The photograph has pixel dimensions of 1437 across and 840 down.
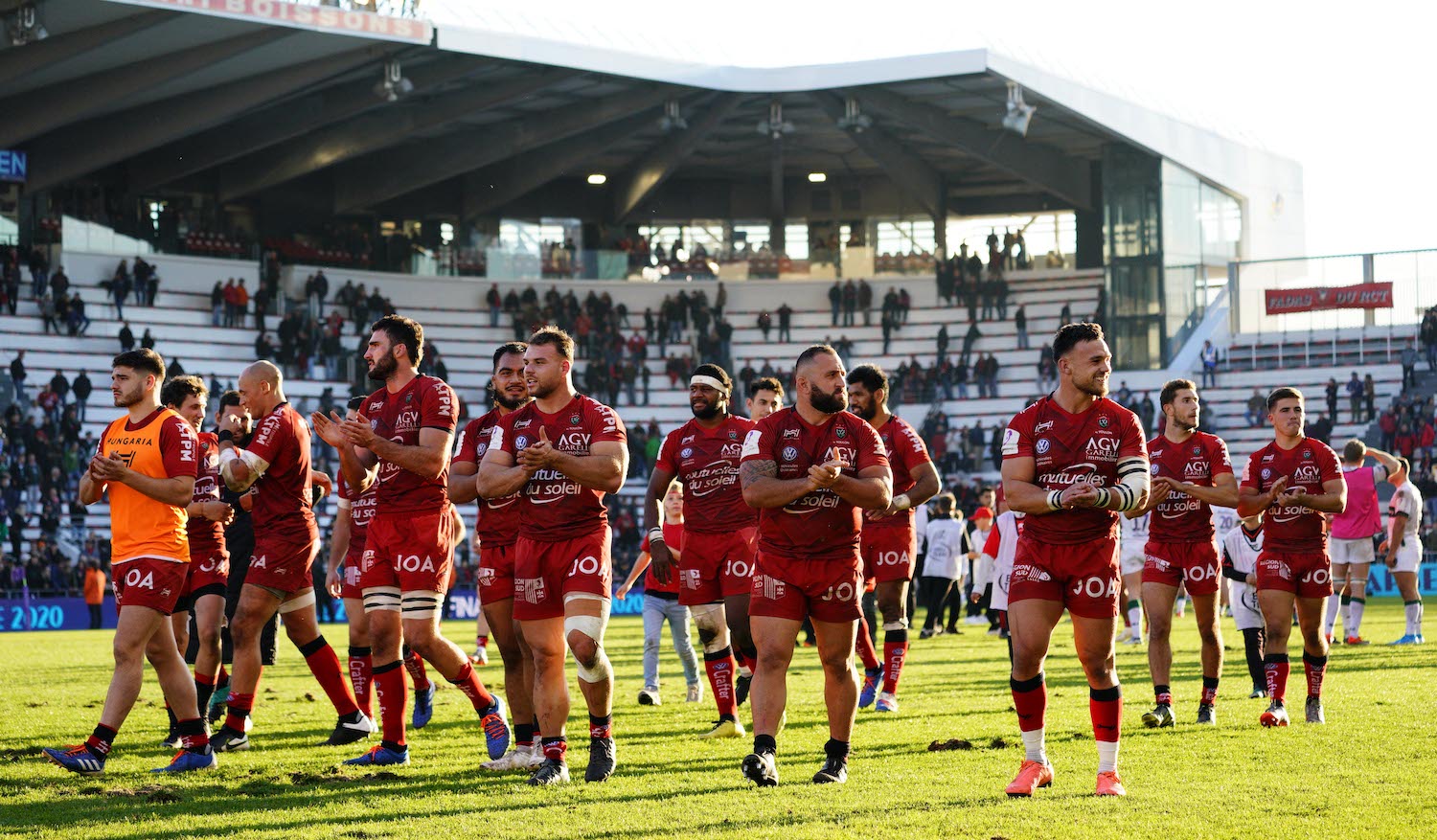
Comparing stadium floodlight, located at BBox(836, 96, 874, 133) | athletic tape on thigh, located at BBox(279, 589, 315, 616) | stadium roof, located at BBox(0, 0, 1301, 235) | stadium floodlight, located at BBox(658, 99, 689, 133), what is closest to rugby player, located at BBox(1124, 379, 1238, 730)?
athletic tape on thigh, located at BBox(279, 589, 315, 616)

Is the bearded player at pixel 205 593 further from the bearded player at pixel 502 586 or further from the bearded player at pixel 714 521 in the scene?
the bearded player at pixel 714 521

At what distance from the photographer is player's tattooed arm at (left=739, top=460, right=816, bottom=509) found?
8.64 m

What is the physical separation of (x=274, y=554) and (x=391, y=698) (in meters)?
1.35

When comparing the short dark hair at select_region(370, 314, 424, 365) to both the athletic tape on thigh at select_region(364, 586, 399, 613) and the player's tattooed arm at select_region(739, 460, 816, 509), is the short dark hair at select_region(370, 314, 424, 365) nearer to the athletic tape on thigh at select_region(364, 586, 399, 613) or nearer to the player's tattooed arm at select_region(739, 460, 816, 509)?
the athletic tape on thigh at select_region(364, 586, 399, 613)

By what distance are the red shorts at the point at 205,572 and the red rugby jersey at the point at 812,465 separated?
397cm

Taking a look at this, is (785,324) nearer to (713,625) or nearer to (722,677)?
(713,625)

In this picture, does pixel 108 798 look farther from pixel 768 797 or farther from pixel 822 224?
pixel 822 224

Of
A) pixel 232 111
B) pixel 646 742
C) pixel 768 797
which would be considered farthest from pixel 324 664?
pixel 232 111

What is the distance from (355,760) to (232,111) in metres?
35.9

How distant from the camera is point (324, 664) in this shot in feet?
35.3

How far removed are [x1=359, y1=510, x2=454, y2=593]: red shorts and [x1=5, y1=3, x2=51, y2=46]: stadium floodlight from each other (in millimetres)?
30046

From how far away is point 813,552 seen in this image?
8953 mm

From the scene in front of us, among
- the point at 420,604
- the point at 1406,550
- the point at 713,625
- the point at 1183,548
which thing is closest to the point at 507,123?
the point at 1406,550

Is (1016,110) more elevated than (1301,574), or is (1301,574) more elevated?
(1016,110)
